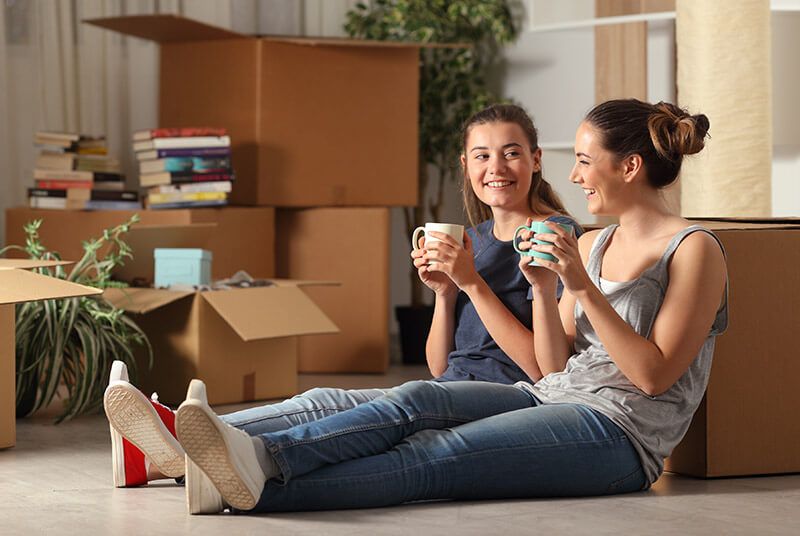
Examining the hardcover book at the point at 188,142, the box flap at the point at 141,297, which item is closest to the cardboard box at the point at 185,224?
the hardcover book at the point at 188,142

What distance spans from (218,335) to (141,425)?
51.8 inches

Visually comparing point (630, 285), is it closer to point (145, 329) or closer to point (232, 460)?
point (232, 460)

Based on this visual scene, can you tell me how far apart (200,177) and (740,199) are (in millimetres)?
1707

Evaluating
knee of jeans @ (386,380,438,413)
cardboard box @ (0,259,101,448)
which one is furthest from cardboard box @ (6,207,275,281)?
knee of jeans @ (386,380,438,413)

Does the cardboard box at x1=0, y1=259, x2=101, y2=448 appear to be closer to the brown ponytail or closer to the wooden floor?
the wooden floor

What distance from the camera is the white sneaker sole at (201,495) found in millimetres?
1873

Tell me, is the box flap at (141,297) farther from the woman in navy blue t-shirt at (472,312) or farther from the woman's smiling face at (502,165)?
the woman's smiling face at (502,165)

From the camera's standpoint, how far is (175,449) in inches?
80.5

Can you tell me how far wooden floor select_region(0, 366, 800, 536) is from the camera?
5.91 feet

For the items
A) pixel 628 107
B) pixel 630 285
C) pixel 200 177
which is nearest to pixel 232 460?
pixel 630 285

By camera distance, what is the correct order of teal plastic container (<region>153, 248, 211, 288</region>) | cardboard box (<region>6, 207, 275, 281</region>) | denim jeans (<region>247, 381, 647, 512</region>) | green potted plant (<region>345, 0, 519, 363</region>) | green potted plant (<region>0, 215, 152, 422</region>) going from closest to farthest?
1. denim jeans (<region>247, 381, 647, 512</region>)
2. green potted plant (<region>0, 215, 152, 422</region>)
3. teal plastic container (<region>153, 248, 211, 288</region>)
4. cardboard box (<region>6, 207, 275, 281</region>)
5. green potted plant (<region>345, 0, 519, 363</region>)

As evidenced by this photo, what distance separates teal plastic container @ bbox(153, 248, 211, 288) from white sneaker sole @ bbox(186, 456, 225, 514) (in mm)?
1610

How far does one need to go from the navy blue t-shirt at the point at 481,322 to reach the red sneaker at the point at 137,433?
0.50m

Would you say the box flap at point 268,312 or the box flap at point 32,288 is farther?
the box flap at point 268,312
